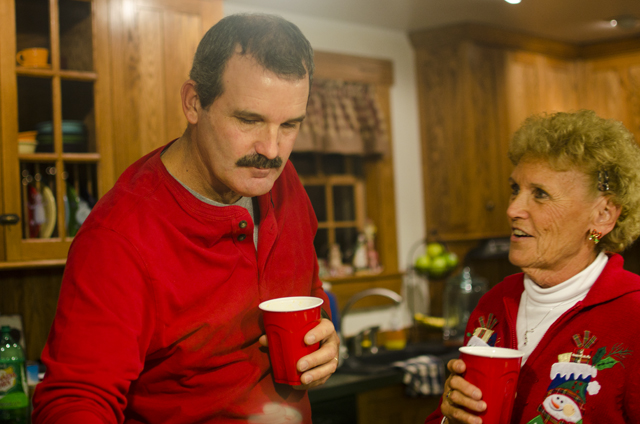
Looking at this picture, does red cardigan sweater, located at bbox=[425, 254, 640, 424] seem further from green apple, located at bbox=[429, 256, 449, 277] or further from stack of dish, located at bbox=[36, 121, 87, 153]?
green apple, located at bbox=[429, 256, 449, 277]

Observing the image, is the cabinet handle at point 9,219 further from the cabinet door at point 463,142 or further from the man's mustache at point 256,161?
the cabinet door at point 463,142

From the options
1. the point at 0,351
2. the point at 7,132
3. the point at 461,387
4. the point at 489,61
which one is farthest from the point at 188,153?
the point at 489,61

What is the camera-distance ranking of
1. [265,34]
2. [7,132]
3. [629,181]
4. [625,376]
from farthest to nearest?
[7,132] → [629,181] → [625,376] → [265,34]

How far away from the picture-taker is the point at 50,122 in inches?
87.7

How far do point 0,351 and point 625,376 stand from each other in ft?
6.67

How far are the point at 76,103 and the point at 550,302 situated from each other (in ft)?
6.10

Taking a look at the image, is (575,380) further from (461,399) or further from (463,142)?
(463,142)

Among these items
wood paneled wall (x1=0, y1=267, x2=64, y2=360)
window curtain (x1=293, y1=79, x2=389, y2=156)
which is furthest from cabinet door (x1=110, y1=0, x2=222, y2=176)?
window curtain (x1=293, y1=79, x2=389, y2=156)

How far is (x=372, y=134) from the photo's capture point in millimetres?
3840

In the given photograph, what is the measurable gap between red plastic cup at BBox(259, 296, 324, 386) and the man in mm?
15

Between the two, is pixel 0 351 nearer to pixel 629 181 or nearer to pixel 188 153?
pixel 188 153

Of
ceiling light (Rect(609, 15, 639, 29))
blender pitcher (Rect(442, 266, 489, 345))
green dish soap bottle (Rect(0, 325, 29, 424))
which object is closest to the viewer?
green dish soap bottle (Rect(0, 325, 29, 424))

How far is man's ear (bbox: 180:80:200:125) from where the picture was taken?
923 millimetres

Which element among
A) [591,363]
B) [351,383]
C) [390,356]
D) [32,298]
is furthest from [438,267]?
[591,363]
